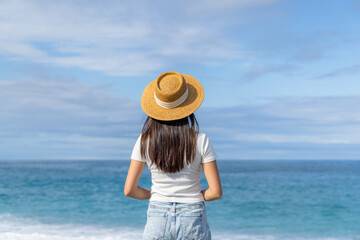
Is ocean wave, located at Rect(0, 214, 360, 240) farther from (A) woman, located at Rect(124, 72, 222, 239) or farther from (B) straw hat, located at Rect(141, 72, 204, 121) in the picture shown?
(B) straw hat, located at Rect(141, 72, 204, 121)

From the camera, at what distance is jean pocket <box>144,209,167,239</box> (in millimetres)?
2207

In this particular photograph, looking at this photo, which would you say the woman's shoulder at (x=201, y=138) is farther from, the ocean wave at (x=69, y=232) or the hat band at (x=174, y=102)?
the ocean wave at (x=69, y=232)

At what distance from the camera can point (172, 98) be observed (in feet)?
7.48

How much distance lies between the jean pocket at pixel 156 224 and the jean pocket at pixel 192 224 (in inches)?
4.0

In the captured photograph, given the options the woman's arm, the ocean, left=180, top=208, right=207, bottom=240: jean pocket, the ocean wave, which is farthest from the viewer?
the ocean

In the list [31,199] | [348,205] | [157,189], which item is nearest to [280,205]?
[348,205]

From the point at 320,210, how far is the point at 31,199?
9.96m

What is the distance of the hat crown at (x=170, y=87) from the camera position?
2275 mm

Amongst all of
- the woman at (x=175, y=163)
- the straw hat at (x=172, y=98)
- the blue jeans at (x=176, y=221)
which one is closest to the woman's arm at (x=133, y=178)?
the woman at (x=175, y=163)

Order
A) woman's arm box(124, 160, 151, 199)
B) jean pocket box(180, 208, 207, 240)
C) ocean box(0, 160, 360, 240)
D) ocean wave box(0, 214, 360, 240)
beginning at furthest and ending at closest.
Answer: ocean box(0, 160, 360, 240), ocean wave box(0, 214, 360, 240), woman's arm box(124, 160, 151, 199), jean pocket box(180, 208, 207, 240)

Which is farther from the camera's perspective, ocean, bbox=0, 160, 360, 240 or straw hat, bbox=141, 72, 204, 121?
ocean, bbox=0, 160, 360, 240

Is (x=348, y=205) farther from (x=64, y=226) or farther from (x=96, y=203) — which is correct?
(x=64, y=226)

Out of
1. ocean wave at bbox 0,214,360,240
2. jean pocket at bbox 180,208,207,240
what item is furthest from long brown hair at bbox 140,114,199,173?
ocean wave at bbox 0,214,360,240

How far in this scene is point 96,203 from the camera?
13688 mm
